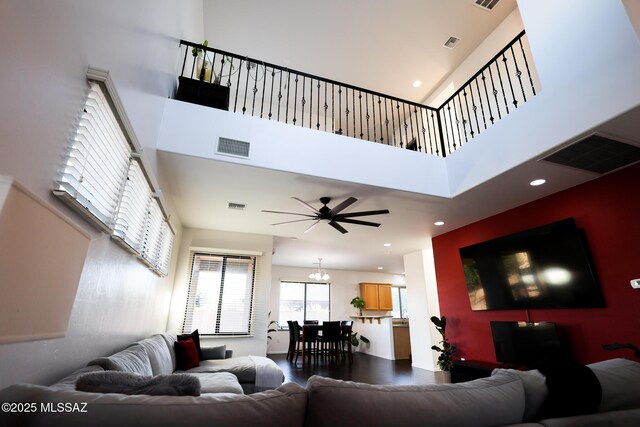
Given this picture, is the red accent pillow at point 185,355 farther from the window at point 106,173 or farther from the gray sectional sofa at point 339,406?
the gray sectional sofa at point 339,406

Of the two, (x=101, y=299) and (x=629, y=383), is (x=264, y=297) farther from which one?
(x=629, y=383)

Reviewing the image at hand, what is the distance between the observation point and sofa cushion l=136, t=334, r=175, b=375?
9.39 ft

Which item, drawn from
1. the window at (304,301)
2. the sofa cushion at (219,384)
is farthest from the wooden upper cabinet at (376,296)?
the sofa cushion at (219,384)

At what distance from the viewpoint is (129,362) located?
223 centimetres

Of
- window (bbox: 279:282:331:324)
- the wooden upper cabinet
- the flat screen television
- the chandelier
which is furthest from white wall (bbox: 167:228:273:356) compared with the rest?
the wooden upper cabinet

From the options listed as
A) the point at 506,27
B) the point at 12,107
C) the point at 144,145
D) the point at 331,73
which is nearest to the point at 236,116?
the point at 144,145

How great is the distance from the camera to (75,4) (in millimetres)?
1356

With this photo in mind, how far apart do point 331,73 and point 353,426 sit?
5994 mm

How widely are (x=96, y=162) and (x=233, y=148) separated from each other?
1.75 metres

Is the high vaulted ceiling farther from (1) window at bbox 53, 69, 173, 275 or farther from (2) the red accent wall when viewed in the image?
(1) window at bbox 53, 69, 173, 275

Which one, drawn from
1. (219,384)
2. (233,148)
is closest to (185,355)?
(219,384)

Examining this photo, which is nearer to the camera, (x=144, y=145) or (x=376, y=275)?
(x=144, y=145)

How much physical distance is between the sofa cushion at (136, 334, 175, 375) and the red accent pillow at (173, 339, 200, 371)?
311 millimetres

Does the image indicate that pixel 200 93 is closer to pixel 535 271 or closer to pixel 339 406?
pixel 339 406
